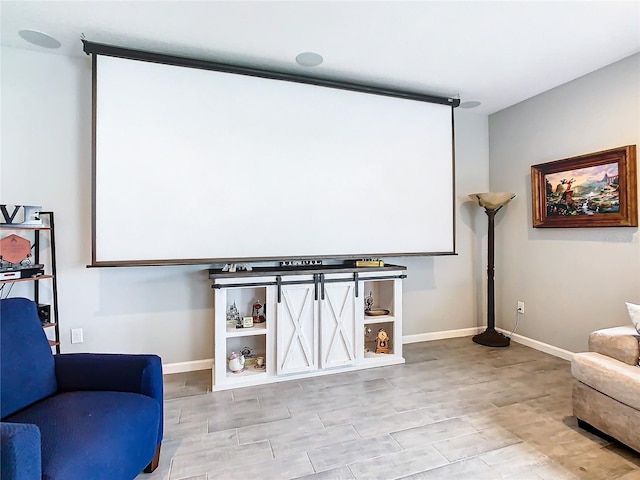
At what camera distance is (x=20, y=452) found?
1.09m

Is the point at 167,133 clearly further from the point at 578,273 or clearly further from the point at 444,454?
the point at 578,273

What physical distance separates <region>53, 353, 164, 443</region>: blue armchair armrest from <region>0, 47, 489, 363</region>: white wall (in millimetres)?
1127

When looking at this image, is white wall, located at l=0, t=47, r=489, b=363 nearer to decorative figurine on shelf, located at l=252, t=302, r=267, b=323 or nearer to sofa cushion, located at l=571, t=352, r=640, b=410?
decorative figurine on shelf, located at l=252, t=302, r=267, b=323

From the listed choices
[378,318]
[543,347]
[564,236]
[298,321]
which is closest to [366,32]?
[298,321]

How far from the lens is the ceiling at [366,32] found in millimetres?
2219

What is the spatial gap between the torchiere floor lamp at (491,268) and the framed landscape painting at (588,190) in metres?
0.34

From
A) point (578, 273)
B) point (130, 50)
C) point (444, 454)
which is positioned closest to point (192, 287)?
point (130, 50)

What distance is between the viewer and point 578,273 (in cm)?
327

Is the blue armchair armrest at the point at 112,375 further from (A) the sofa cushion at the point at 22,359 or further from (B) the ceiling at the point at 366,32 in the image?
(B) the ceiling at the point at 366,32

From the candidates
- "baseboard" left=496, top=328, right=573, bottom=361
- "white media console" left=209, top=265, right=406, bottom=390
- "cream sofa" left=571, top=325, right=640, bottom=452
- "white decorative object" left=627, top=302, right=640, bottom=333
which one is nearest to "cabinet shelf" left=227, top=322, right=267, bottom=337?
"white media console" left=209, top=265, right=406, bottom=390

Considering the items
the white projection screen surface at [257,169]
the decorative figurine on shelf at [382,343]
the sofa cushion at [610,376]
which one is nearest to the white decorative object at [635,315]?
the sofa cushion at [610,376]

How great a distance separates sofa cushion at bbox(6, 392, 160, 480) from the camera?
1282 millimetres

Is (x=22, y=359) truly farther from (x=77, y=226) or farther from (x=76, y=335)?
(x=77, y=226)

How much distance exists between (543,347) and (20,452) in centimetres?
420
